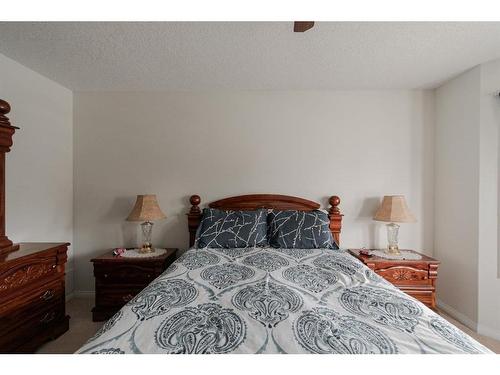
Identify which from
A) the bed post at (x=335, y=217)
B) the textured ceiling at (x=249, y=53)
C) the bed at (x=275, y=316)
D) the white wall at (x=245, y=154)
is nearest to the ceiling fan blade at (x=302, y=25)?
the textured ceiling at (x=249, y=53)

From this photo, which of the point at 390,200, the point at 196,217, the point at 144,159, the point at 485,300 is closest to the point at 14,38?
the point at 144,159

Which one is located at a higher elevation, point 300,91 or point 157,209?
point 300,91

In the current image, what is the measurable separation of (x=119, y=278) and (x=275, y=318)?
6.25 feet

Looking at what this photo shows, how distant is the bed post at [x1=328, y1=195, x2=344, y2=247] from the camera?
2.58 meters

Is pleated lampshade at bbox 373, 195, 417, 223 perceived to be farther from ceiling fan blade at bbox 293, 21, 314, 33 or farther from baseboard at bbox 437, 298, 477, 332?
ceiling fan blade at bbox 293, 21, 314, 33

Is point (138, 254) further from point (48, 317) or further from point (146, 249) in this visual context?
point (48, 317)

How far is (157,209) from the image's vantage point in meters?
2.46

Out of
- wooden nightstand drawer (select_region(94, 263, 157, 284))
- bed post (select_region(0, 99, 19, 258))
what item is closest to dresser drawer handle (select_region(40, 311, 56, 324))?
wooden nightstand drawer (select_region(94, 263, 157, 284))

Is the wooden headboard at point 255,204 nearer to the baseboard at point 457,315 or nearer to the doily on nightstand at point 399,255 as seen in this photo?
the doily on nightstand at point 399,255

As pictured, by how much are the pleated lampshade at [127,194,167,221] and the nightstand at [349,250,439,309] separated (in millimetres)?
2133

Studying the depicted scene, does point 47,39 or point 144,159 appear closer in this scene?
point 47,39
